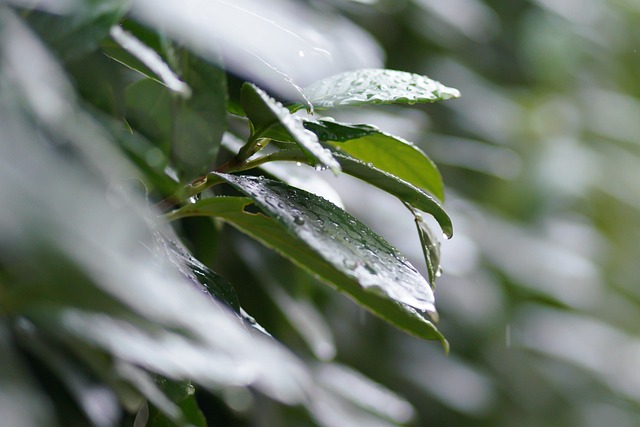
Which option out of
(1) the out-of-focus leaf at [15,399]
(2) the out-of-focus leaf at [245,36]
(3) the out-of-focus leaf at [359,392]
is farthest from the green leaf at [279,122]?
(3) the out-of-focus leaf at [359,392]

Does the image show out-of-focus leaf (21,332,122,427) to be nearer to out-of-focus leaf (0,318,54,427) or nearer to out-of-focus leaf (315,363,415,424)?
out-of-focus leaf (0,318,54,427)

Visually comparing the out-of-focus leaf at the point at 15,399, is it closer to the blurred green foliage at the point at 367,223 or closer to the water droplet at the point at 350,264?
the blurred green foliage at the point at 367,223

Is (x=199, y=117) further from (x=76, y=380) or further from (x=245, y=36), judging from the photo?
(x=76, y=380)

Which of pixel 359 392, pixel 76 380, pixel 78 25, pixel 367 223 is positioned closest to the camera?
pixel 78 25

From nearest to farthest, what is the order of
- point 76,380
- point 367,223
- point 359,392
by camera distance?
point 76,380, point 359,392, point 367,223

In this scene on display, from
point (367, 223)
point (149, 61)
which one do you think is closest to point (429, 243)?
point (149, 61)

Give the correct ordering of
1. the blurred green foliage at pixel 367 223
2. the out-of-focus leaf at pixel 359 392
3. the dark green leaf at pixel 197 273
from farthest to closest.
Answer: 1. the out-of-focus leaf at pixel 359 392
2. the dark green leaf at pixel 197 273
3. the blurred green foliage at pixel 367 223

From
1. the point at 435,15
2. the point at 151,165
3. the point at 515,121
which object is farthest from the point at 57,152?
the point at 515,121
